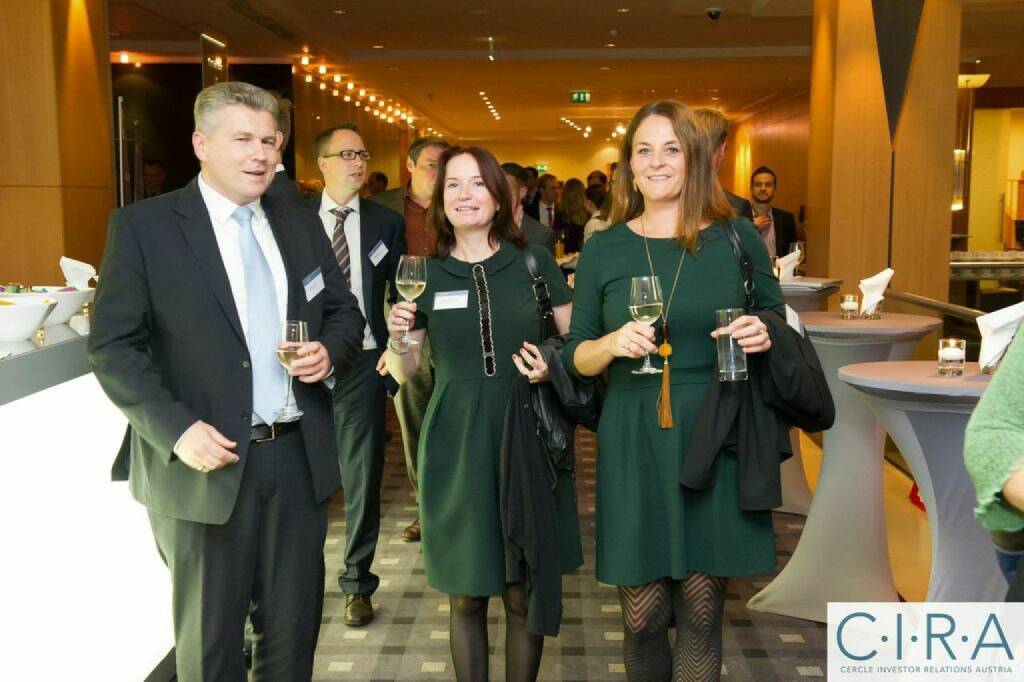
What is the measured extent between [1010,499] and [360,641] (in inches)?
122

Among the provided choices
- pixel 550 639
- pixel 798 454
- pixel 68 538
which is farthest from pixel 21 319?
pixel 798 454

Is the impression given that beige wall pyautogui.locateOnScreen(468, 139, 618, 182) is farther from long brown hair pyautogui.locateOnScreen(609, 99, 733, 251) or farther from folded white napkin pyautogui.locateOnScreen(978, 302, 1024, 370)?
long brown hair pyautogui.locateOnScreen(609, 99, 733, 251)

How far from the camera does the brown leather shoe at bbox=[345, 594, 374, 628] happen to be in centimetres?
439

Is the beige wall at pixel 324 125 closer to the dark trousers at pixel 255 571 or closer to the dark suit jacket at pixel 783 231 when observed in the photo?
the dark suit jacket at pixel 783 231

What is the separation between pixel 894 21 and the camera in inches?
327

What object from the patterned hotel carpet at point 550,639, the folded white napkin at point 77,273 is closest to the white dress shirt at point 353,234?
the folded white napkin at point 77,273

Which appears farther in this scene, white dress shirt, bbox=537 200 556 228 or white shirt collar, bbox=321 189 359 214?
white dress shirt, bbox=537 200 556 228

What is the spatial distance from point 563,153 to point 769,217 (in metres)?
34.7

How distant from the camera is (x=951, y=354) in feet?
11.1

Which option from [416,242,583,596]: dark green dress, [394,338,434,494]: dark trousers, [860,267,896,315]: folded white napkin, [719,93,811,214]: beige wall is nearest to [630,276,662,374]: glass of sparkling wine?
[416,242,583,596]: dark green dress

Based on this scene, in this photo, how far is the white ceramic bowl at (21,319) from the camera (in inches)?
113

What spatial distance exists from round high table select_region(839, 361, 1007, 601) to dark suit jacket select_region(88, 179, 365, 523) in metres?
1.79

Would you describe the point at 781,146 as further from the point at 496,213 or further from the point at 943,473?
the point at 496,213

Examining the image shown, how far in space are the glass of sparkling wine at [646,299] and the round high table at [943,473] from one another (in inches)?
36.8
